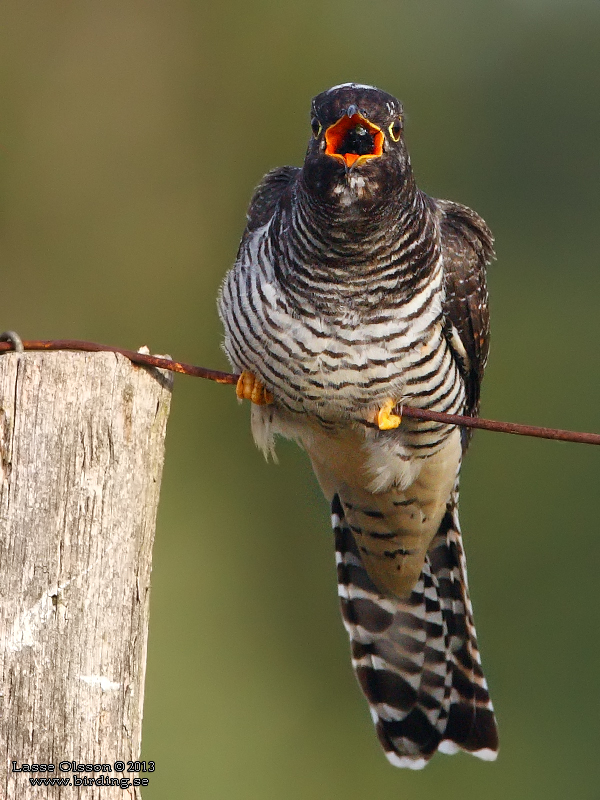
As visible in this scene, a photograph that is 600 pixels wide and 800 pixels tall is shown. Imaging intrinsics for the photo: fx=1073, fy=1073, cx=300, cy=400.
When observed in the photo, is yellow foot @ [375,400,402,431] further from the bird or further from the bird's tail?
the bird's tail

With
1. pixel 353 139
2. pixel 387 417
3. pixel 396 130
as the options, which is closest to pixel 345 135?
pixel 353 139

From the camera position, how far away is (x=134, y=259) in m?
6.68

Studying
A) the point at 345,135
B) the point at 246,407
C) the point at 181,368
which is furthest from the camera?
the point at 246,407

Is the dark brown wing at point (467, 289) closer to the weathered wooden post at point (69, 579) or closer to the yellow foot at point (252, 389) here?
the yellow foot at point (252, 389)

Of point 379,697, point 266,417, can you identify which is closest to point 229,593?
point 379,697

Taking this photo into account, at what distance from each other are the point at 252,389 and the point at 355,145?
748mm

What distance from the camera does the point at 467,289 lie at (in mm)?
3094

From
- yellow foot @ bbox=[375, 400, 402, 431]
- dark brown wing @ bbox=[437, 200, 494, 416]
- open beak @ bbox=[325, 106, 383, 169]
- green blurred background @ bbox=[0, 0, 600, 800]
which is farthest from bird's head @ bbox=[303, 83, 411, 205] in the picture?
green blurred background @ bbox=[0, 0, 600, 800]

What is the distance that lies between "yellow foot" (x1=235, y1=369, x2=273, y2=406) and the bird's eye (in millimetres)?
771

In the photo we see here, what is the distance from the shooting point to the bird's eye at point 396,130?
273cm

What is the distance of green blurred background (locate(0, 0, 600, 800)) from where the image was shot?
223 inches

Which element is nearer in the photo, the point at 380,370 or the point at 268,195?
the point at 380,370

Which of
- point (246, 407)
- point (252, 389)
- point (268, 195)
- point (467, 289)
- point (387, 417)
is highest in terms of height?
point (246, 407)

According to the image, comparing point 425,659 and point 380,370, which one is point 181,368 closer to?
point 380,370
